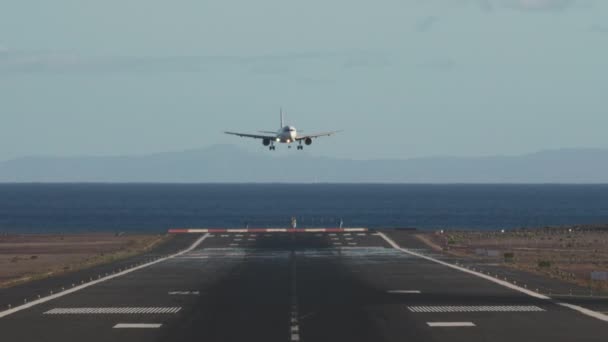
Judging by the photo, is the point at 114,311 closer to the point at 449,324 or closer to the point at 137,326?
the point at 137,326

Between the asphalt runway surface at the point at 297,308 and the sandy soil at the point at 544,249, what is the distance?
764 centimetres

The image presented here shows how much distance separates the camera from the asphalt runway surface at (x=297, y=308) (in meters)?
42.4

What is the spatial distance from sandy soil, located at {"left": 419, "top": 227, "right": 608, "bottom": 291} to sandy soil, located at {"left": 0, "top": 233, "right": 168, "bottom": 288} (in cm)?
3132

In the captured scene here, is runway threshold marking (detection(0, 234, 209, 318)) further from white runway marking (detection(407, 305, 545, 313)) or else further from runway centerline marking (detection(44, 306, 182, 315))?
white runway marking (detection(407, 305, 545, 313))

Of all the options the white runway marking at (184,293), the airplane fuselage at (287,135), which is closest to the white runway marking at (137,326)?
the white runway marking at (184,293)

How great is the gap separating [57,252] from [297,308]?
66.5m

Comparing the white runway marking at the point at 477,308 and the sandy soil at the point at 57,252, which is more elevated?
the sandy soil at the point at 57,252

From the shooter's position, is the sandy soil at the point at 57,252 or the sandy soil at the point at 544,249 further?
the sandy soil at the point at 57,252

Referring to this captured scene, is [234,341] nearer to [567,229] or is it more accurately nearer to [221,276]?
[221,276]

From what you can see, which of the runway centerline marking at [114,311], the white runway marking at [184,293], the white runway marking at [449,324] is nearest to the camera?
the white runway marking at [449,324]

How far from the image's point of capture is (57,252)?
11525 cm

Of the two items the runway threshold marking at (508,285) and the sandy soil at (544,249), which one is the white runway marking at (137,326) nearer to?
the runway threshold marking at (508,285)

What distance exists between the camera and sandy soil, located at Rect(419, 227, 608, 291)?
84.9m

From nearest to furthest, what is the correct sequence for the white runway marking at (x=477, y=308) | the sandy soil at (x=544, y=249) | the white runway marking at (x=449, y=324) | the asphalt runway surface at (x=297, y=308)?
the asphalt runway surface at (x=297, y=308), the white runway marking at (x=449, y=324), the white runway marking at (x=477, y=308), the sandy soil at (x=544, y=249)
